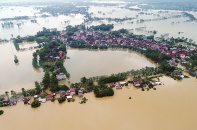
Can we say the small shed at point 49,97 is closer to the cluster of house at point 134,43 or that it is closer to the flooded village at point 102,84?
the flooded village at point 102,84

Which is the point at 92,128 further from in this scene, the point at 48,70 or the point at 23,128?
the point at 48,70

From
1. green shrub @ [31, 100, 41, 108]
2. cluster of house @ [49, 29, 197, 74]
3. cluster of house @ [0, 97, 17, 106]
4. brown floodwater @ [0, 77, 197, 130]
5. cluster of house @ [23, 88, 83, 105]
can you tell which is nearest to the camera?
brown floodwater @ [0, 77, 197, 130]

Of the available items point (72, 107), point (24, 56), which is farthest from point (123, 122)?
point (24, 56)

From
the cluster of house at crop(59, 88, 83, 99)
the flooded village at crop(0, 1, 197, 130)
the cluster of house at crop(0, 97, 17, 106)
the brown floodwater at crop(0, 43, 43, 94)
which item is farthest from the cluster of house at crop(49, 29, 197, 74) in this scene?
the cluster of house at crop(0, 97, 17, 106)

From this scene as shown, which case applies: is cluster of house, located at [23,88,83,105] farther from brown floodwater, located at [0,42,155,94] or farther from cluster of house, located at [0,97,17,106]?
brown floodwater, located at [0,42,155,94]

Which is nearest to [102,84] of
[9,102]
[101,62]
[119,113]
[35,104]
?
[119,113]

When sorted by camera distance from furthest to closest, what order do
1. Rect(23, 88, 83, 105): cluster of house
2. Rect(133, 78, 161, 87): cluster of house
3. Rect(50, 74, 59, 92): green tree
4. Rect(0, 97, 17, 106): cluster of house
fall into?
Rect(133, 78, 161, 87): cluster of house, Rect(50, 74, 59, 92): green tree, Rect(23, 88, 83, 105): cluster of house, Rect(0, 97, 17, 106): cluster of house

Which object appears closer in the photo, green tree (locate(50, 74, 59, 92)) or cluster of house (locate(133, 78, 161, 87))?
green tree (locate(50, 74, 59, 92))

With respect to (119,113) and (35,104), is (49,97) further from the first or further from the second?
(119,113)

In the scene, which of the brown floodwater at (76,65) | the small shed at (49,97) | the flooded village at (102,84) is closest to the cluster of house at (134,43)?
the flooded village at (102,84)
